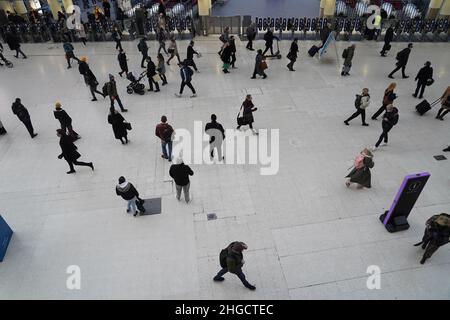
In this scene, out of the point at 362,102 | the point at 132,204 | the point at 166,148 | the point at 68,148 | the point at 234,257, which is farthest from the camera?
the point at 362,102

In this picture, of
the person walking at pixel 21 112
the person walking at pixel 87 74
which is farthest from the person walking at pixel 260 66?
the person walking at pixel 21 112

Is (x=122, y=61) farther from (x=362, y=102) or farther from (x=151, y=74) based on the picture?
(x=362, y=102)

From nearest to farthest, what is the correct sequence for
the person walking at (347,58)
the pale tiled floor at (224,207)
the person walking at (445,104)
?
the pale tiled floor at (224,207) < the person walking at (445,104) < the person walking at (347,58)

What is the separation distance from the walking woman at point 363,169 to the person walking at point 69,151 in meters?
6.57

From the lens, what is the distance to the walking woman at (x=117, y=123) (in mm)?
8688

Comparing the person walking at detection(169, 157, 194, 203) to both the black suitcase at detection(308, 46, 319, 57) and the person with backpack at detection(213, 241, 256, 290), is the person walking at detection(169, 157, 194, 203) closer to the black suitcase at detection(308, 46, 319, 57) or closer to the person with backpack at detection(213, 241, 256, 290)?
the person with backpack at detection(213, 241, 256, 290)

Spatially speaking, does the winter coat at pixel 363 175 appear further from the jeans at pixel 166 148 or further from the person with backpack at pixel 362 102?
the jeans at pixel 166 148

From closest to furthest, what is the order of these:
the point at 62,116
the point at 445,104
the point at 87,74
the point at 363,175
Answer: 1. the point at 363,175
2. the point at 62,116
3. the point at 445,104
4. the point at 87,74

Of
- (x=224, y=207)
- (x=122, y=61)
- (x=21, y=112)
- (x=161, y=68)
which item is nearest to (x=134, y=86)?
(x=161, y=68)

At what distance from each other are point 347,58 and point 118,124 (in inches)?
360

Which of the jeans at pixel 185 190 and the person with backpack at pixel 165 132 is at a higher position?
the person with backpack at pixel 165 132

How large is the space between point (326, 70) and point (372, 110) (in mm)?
3724

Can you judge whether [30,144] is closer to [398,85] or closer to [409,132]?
[409,132]

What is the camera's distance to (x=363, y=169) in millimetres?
7340
